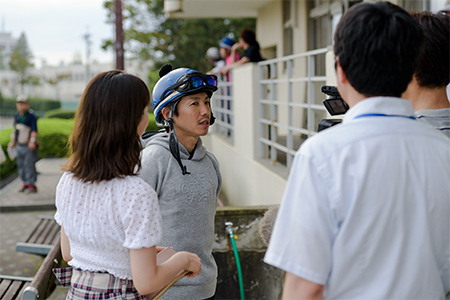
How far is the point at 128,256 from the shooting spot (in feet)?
6.68

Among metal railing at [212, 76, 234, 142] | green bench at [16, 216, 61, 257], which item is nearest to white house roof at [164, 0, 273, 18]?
metal railing at [212, 76, 234, 142]

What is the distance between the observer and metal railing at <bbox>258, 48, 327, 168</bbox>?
5.65 m

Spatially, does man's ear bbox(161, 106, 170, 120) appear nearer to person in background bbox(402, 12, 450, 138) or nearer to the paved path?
person in background bbox(402, 12, 450, 138)

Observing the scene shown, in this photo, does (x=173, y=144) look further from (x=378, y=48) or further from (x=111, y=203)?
(x=378, y=48)

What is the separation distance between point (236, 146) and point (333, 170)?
27.4ft

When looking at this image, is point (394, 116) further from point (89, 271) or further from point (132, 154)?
point (89, 271)

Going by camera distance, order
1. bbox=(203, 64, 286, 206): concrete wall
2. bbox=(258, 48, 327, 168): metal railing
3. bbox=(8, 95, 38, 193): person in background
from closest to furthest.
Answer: bbox=(258, 48, 327, 168): metal railing
bbox=(203, 64, 286, 206): concrete wall
bbox=(8, 95, 38, 193): person in background

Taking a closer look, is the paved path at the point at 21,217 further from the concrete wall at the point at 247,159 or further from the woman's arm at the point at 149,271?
the woman's arm at the point at 149,271

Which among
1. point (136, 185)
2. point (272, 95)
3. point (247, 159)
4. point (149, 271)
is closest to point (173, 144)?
point (136, 185)

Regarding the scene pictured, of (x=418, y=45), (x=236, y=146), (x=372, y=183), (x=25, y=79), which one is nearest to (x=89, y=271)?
(x=372, y=183)

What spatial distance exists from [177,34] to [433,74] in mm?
27419

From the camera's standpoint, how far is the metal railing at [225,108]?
35.4ft

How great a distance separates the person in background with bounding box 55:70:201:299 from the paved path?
134 inches

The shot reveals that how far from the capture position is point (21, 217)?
33.4 ft
